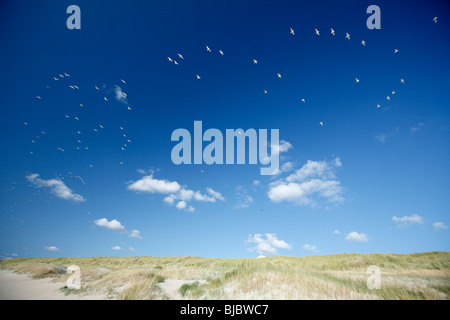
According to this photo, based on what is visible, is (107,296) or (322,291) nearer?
(322,291)

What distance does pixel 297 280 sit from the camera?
1119 centimetres

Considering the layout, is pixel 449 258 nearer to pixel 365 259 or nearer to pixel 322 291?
pixel 365 259

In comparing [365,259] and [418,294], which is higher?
[418,294]

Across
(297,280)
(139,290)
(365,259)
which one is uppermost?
(297,280)

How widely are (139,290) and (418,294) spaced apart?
569 inches

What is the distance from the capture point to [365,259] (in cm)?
2856
